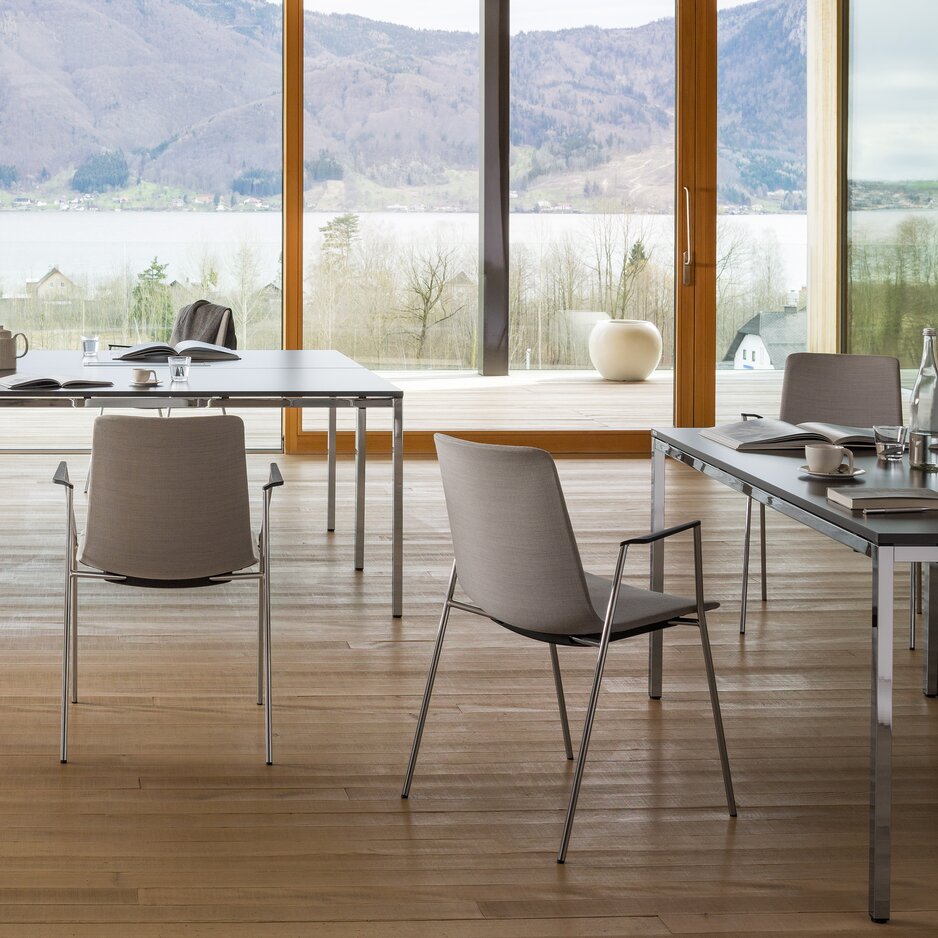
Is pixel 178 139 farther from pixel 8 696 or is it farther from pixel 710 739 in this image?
pixel 710 739

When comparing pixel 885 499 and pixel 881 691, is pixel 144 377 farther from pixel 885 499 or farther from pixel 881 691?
pixel 881 691

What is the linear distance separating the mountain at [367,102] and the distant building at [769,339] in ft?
2.39

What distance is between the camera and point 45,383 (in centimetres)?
400

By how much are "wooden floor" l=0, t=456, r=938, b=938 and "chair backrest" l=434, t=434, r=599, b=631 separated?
0.45m

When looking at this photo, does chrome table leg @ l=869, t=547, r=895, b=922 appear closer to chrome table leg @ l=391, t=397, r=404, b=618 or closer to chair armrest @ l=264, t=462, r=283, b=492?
chair armrest @ l=264, t=462, r=283, b=492

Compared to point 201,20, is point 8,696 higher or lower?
lower

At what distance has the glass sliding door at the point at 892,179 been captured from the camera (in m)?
7.29

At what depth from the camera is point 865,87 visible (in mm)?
7469

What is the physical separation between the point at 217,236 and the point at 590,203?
2184 mm

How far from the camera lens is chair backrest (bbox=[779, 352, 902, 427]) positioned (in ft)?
14.5

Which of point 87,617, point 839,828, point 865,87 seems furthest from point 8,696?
point 865,87

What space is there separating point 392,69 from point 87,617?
457cm

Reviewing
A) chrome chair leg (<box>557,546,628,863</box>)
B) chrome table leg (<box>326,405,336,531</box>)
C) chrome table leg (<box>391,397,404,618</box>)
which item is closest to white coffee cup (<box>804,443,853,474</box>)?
chrome chair leg (<box>557,546,628,863</box>)

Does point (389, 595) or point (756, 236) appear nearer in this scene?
point (389, 595)
